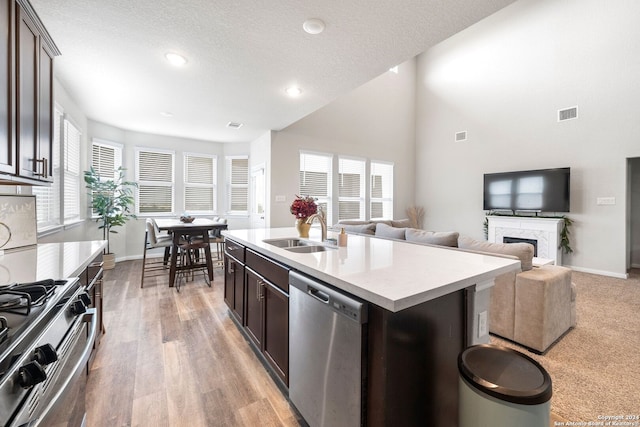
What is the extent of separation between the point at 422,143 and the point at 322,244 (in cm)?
Answer: 642

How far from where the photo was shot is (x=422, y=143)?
7363 millimetres

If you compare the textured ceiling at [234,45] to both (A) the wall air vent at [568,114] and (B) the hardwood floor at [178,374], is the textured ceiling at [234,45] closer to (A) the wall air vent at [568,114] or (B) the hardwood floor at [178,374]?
(B) the hardwood floor at [178,374]

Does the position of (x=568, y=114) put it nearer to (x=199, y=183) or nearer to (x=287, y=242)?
(x=287, y=242)

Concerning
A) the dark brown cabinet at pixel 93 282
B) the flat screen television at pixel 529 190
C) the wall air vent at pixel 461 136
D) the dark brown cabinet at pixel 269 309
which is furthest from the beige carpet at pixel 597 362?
the wall air vent at pixel 461 136

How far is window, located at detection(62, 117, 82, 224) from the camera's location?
12.2 ft

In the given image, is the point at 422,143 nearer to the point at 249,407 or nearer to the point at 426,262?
the point at 426,262

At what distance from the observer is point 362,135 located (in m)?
6.34

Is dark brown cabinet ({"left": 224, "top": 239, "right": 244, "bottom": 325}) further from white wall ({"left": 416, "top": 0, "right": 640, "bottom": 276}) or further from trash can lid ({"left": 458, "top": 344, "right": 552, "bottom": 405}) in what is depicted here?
white wall ({"left": 416, "top": 0, "right": 640, "bottom": 276})

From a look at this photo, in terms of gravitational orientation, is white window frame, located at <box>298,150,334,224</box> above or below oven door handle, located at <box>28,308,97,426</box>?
above

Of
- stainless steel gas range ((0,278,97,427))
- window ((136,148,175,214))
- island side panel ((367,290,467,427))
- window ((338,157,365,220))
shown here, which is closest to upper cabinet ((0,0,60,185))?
stainless steel gas range ((0,278,97,427))

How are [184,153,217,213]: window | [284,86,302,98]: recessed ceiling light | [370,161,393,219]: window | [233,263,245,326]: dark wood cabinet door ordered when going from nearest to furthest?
[233,263,245,326]: dark wood cabinet door → [284,86,302,98]: recessed ceiling light → [184,153,217,213]: window → [370,161,393,219]: window

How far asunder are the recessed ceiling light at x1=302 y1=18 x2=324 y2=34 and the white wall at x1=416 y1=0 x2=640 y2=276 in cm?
542

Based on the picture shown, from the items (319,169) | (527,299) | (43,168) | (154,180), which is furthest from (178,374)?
(154,180)

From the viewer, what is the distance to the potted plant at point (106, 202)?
447 centimetres
